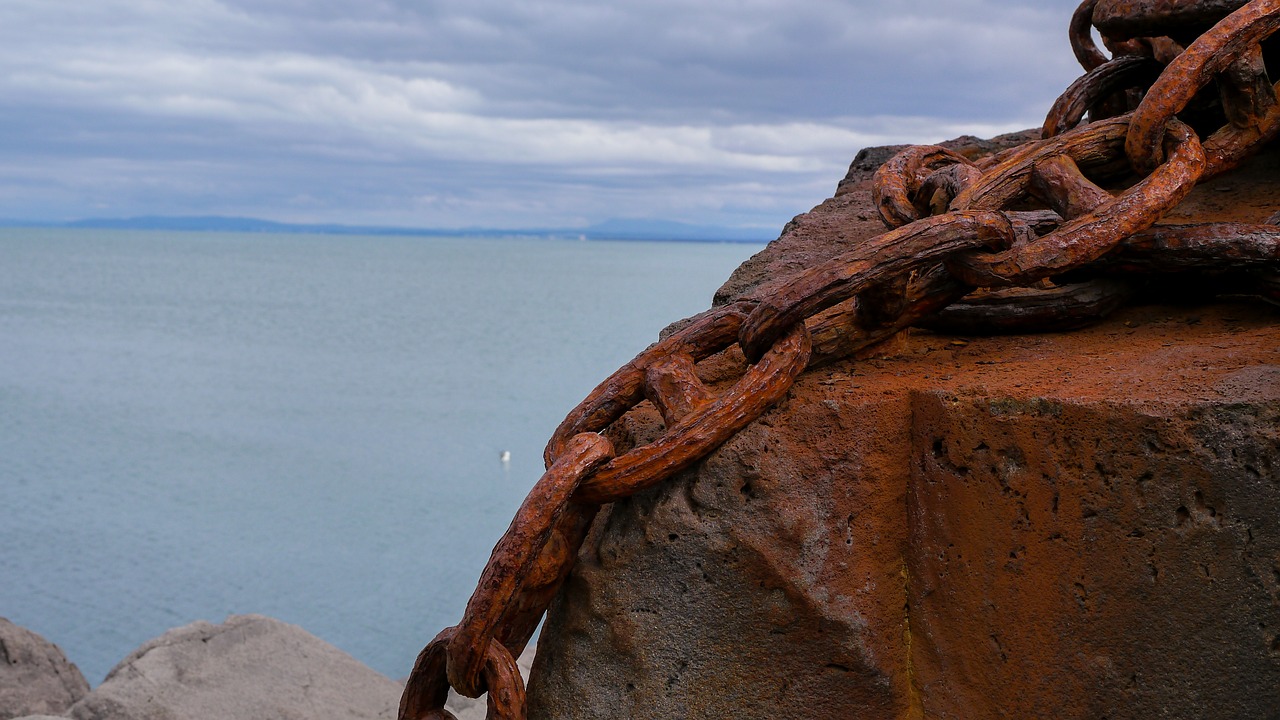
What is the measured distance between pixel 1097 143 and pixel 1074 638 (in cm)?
85

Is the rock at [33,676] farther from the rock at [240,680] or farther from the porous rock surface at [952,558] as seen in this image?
the porous rock surface at [952,558]

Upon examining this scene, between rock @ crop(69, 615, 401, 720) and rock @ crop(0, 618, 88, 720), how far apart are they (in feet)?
0.97

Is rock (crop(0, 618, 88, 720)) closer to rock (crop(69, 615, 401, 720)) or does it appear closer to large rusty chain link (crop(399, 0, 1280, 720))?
rock (crop(69, 615, 401, 720))

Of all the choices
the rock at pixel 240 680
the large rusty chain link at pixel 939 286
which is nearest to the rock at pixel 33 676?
the rock at pixel 240 680

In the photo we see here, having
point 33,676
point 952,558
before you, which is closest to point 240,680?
point 33,676

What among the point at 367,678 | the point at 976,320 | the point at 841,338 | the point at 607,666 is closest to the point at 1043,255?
the point at 976,320

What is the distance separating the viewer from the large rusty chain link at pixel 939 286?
1689mm

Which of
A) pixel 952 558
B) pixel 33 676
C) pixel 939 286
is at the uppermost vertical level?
pixel 939 286

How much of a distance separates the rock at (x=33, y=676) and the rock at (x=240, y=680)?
297mm

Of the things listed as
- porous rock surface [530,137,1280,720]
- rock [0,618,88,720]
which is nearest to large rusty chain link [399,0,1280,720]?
porous rock surface [530,137,1280,720]

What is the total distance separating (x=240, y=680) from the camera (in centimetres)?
399

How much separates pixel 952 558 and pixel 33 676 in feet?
12.3

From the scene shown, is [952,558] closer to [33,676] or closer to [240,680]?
[240,680]

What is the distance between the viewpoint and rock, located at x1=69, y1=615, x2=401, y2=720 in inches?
148
